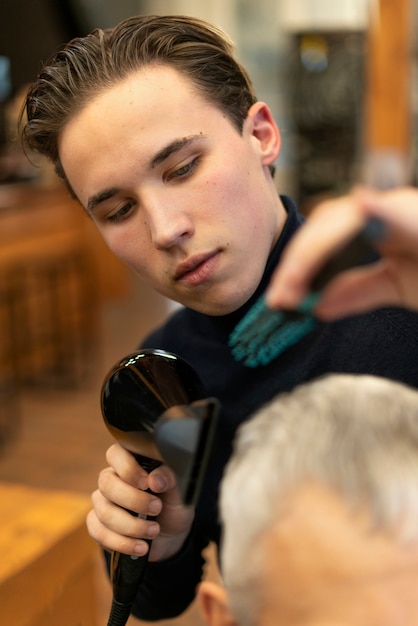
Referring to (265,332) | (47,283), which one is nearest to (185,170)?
(265,332)

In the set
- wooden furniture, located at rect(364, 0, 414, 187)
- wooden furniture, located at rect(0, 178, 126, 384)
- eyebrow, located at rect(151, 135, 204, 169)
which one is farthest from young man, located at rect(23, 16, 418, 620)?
wooden furniture, located at rect(0, 178, 126, 384)

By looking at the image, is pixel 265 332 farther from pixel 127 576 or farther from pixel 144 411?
pixel 127 576

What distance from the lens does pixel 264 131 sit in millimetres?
1112

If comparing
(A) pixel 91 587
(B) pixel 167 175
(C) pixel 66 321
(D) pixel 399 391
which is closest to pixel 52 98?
(B) pixel 167 175

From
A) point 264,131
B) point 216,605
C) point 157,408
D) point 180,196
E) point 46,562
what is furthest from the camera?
point 46,562

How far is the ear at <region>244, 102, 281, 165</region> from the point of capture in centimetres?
108

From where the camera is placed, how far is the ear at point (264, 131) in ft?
3.56

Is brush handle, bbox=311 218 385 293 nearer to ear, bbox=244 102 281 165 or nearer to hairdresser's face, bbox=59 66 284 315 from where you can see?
hairdresser's face, bbox=59 66 284 315

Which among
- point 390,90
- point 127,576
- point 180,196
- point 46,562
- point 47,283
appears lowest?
point 47,283

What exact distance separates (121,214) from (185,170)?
0.36ft

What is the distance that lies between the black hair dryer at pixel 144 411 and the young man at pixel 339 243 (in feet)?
0.54

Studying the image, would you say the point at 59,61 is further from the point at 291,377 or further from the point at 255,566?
the point at 255,566

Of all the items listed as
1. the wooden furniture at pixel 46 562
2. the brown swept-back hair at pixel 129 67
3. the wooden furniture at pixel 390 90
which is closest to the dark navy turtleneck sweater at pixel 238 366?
the wooden furniture at pixel 46 562

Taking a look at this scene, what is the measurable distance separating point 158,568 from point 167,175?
0.60 metres
